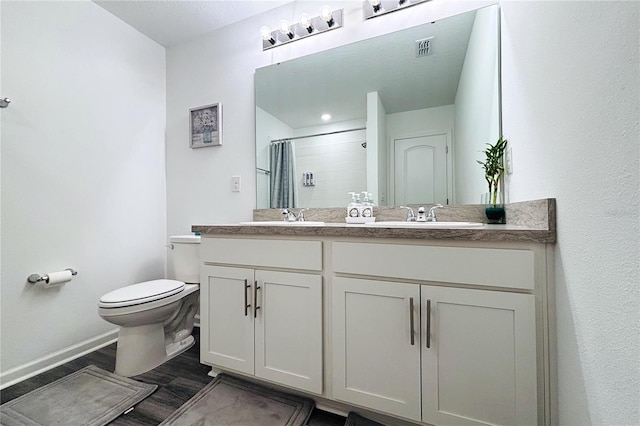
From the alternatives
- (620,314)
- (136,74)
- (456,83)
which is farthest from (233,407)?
(136,74)

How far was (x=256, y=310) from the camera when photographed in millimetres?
1247

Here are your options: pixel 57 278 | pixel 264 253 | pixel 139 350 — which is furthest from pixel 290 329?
pixel 57 278

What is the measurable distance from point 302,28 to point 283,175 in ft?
3.22

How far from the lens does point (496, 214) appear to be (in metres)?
1.22

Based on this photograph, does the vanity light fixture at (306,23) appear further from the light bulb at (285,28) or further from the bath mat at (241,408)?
the bath mat at (241,408)

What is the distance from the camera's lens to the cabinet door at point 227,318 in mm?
1267

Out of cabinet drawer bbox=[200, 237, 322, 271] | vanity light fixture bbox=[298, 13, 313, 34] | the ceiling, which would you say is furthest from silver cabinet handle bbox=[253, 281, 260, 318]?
the ceiling

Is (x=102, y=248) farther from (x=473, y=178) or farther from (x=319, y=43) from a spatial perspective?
(x=473, y=178)

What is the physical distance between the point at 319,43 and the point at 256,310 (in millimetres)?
1697

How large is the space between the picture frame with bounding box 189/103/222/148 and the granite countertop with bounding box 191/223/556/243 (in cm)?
100

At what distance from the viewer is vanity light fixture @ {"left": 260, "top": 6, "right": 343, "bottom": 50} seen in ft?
5.49

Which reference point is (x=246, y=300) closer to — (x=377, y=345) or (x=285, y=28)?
(x=377, y=345)

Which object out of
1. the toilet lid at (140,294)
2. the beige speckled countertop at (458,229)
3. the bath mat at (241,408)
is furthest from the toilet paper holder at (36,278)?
the bath mat at (241,408)

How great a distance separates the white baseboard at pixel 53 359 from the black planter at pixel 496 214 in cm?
250
